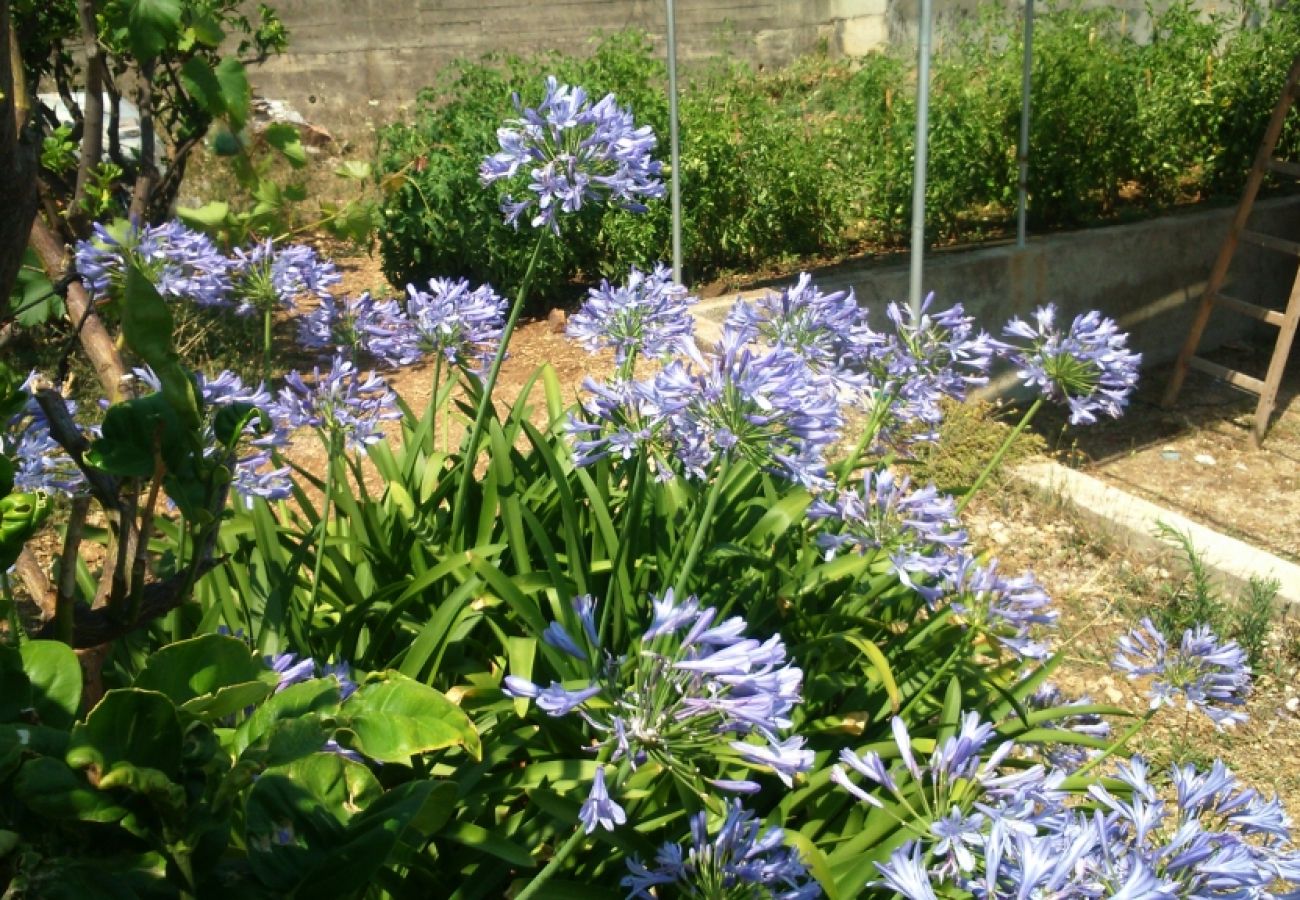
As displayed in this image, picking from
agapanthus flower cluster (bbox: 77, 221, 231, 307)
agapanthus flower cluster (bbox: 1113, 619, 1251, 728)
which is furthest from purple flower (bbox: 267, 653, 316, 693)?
agapanthus flower cluster (bbox: 1113, 619, 1251, 728)

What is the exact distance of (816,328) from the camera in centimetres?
207

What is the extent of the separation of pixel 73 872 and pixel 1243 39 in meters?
7.73

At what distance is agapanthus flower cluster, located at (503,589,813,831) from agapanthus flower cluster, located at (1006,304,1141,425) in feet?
3.28

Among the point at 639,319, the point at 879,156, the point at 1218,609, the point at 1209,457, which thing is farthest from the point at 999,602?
the point at 879,156

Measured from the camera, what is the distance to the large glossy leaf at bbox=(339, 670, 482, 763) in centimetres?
104

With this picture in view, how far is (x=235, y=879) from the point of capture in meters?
1.05

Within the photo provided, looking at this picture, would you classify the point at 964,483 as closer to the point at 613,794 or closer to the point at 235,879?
the point at 613,794

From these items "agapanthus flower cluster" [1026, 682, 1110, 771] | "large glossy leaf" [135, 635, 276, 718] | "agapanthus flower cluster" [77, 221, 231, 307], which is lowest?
"agapanthus flower cluster" [1026, 682, 1110, 771]

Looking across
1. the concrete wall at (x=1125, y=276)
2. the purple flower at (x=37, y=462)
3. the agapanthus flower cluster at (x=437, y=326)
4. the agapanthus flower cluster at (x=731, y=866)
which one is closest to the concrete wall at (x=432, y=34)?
the concrete wall at (x=1125, y=276)

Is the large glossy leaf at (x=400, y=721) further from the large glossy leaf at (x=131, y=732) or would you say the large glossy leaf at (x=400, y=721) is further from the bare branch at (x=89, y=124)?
the bare branch at (x=89, y=124)

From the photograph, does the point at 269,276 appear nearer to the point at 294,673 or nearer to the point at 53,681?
the point at 294,673

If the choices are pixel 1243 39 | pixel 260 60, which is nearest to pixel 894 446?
pixel 260 60

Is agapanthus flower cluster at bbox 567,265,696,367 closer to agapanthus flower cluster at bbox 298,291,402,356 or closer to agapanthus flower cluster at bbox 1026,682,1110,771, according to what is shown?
agapanthus flower cluster at bbox 298,291,402,356

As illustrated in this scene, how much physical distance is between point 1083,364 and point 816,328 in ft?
1.49
